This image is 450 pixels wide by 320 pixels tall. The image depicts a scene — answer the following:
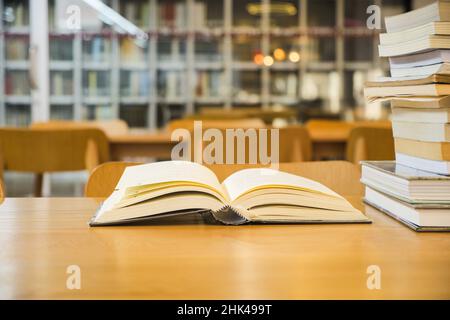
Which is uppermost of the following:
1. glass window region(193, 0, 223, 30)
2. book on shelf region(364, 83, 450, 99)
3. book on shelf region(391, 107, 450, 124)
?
glass window region(193, 0, 223, 30)

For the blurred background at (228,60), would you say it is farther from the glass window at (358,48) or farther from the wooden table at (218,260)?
the wooden table at (218,260)

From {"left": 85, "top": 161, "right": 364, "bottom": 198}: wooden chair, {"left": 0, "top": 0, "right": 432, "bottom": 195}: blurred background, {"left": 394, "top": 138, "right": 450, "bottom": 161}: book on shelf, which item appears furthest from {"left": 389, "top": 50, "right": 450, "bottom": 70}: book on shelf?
{"left": 0, "top": 0, "right": 432, "bottom": 195}: blurred background

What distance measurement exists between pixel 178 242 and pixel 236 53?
249 inches

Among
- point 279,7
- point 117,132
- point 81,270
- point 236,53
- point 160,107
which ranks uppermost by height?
point 279,7

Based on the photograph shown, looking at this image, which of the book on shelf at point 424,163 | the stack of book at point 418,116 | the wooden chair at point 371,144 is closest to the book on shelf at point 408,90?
the stack of book at point 418,116

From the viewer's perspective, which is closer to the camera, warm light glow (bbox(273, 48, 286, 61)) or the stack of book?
the stack of book

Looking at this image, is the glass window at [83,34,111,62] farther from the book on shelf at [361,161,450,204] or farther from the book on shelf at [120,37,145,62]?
the book on shelf at [361,161,450,204]

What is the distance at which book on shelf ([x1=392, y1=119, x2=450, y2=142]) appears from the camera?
1.06 m

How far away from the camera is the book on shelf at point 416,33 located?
1.09 m

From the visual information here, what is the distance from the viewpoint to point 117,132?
14.9 ft

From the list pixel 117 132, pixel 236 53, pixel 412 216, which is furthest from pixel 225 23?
pixel 412 216

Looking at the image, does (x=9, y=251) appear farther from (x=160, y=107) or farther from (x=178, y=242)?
(x=160, y=107)

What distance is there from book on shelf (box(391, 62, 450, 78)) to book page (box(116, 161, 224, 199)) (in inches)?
14.6

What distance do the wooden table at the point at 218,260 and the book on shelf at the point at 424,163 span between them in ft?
0.33
